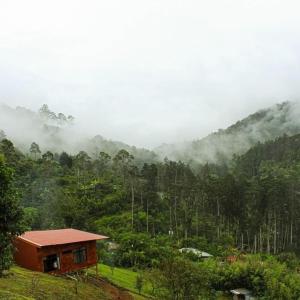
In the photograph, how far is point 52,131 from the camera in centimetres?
14162

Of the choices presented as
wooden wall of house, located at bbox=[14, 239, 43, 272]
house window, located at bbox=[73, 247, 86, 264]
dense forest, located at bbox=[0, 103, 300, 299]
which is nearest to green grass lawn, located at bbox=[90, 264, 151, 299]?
house window, located at bbox=[73, 247, 86, 264]

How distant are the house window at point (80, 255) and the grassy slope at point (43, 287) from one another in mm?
2776

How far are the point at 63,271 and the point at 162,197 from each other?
4492cm

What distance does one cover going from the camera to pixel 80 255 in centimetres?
3600

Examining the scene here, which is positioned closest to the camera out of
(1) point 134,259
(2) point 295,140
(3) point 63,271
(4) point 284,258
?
(3) point 63,271

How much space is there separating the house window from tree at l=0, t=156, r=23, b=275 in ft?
63.7

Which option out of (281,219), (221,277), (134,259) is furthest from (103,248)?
(281,219)

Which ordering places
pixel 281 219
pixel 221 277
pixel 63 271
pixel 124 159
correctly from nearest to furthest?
pixel 63 271 → pixel 221 277 → pixel 281 219 → pixel 124 159

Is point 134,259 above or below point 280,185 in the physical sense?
below

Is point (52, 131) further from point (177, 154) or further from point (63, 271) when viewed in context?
point (63, 271)

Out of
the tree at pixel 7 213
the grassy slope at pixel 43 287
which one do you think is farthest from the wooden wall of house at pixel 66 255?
the tree at pixel 7 213

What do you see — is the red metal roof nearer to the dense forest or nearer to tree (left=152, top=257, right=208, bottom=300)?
tree (left=152, top=257, right=208, bottom=300)

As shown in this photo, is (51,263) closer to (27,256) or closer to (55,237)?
(27,256)

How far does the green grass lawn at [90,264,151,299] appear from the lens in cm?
3696
